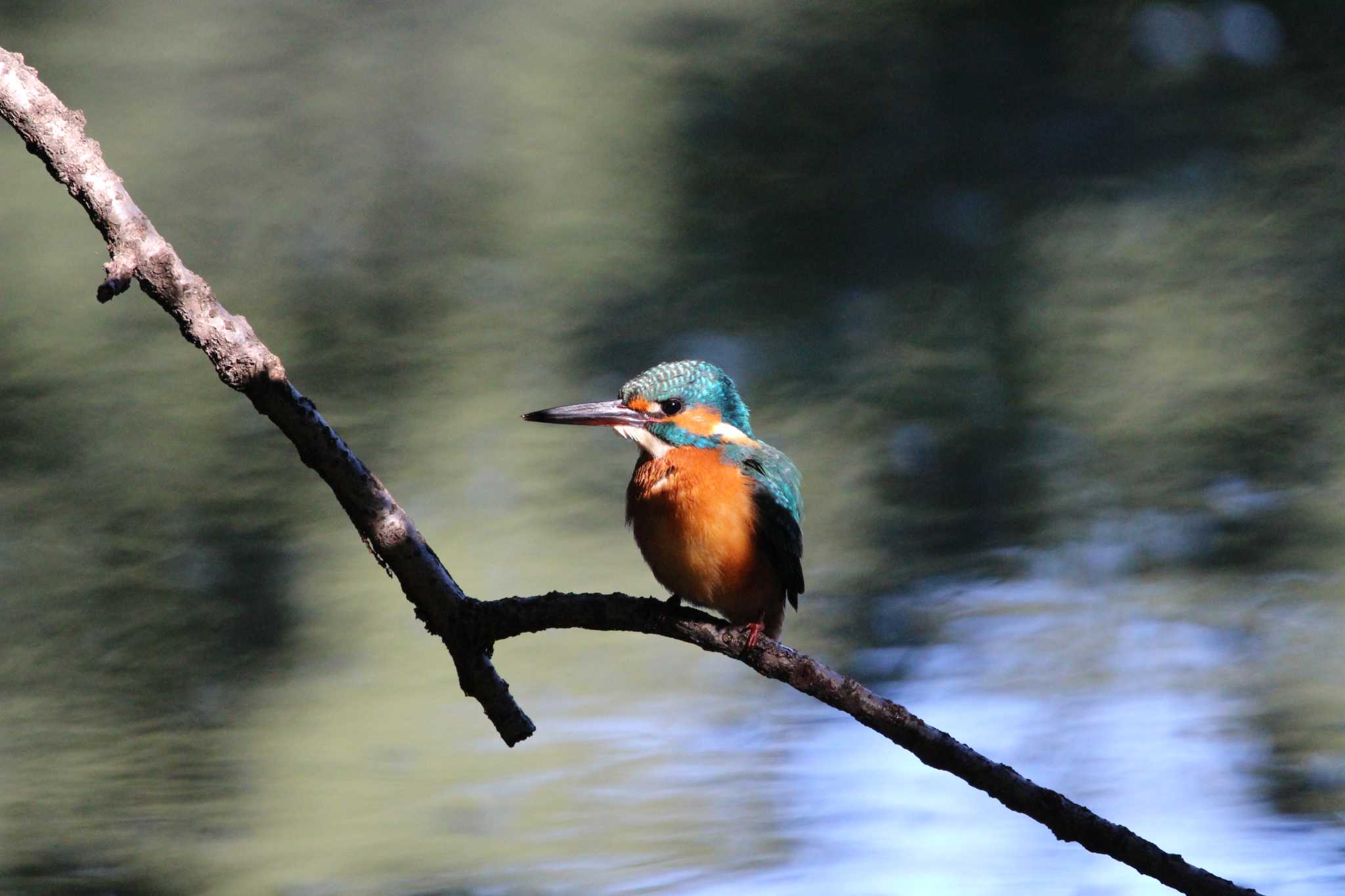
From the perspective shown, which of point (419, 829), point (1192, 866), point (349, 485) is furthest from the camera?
point (419, 829)

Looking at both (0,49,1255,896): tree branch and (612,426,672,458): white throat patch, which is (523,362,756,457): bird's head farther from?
(0,49,1255,896): tree branch

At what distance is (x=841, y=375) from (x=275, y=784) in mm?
2145

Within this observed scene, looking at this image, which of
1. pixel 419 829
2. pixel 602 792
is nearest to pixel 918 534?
pixel 602 792

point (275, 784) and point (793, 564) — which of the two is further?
point (275, 784)

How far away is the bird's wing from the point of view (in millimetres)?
1629

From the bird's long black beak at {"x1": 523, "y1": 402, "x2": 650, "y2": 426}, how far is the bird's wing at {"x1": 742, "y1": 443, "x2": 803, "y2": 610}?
0.16 meters

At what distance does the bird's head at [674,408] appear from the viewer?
64.2 inches

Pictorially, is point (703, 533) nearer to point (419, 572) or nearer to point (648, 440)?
point (648, 440)

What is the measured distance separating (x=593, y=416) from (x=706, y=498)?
0.18 m

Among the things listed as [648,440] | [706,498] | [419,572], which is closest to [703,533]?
[706,498]

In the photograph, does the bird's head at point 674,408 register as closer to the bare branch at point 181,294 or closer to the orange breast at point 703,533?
the orange breast at point 703,533

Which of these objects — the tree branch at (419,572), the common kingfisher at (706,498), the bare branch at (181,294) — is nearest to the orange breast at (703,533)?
the common kingfisher at (706,498)

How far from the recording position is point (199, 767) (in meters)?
4.00

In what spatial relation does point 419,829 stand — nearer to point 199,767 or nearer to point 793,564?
point 199,767
